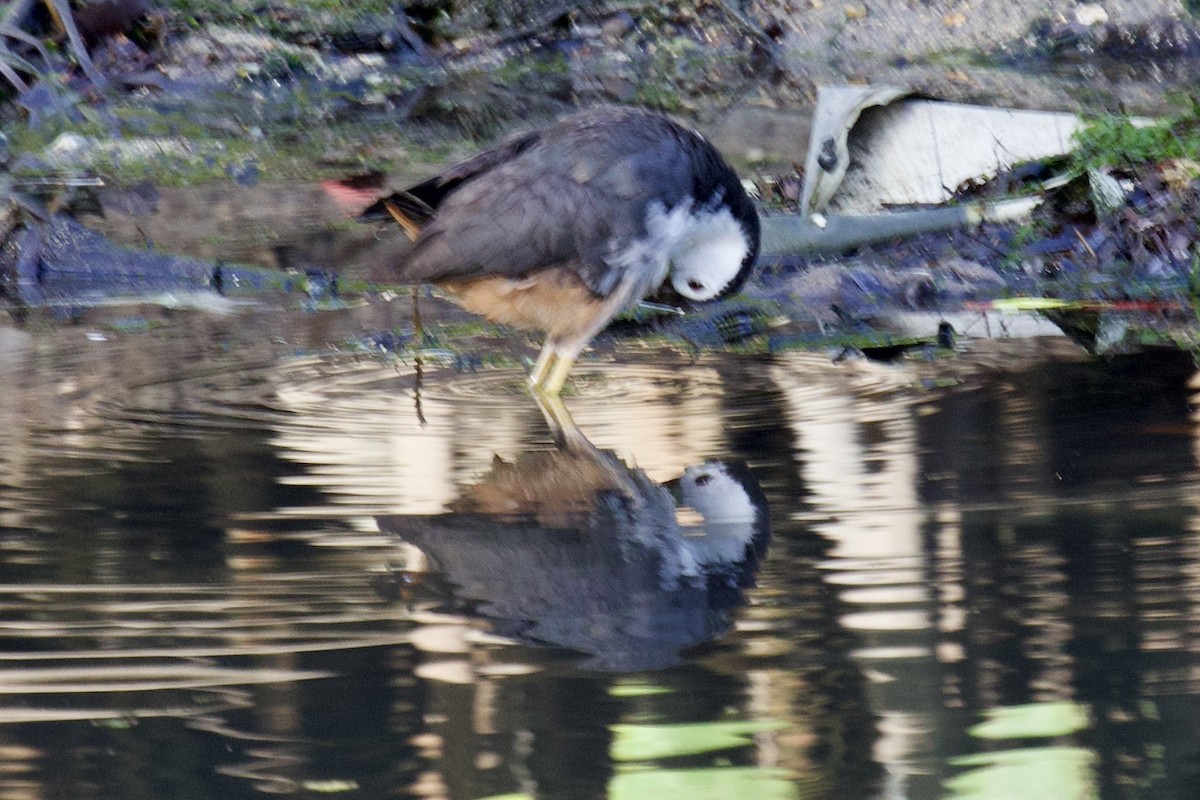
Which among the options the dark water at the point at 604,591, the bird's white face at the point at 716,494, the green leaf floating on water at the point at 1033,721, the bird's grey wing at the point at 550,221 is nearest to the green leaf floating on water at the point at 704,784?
the dark water at the point at 604,591

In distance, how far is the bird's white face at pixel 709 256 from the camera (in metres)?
5.05

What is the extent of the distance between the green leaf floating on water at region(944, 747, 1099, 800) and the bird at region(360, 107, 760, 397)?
253 cm

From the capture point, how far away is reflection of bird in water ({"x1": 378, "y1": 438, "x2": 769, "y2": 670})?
2920 mm

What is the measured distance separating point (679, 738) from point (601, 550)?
91cm

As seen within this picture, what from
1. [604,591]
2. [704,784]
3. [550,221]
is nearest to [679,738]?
[704,784]

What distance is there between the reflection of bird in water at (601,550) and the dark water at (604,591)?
0.04ft

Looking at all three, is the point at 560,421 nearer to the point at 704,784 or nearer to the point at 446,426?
the point at 446,426

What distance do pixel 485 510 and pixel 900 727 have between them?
4.40 feet

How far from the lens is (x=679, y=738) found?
249 centimetres

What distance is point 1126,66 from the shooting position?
1080 cm

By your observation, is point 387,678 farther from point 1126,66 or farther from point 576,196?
point 1126,66

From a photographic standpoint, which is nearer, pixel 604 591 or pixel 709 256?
pixel 604 591

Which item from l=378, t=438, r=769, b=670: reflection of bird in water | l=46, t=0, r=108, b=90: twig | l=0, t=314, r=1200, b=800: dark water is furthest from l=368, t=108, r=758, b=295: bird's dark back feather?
l=46, t=0, r=108, b=90: twig

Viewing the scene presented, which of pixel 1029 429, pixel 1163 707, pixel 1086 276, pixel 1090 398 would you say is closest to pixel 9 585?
pixel 1163 707
